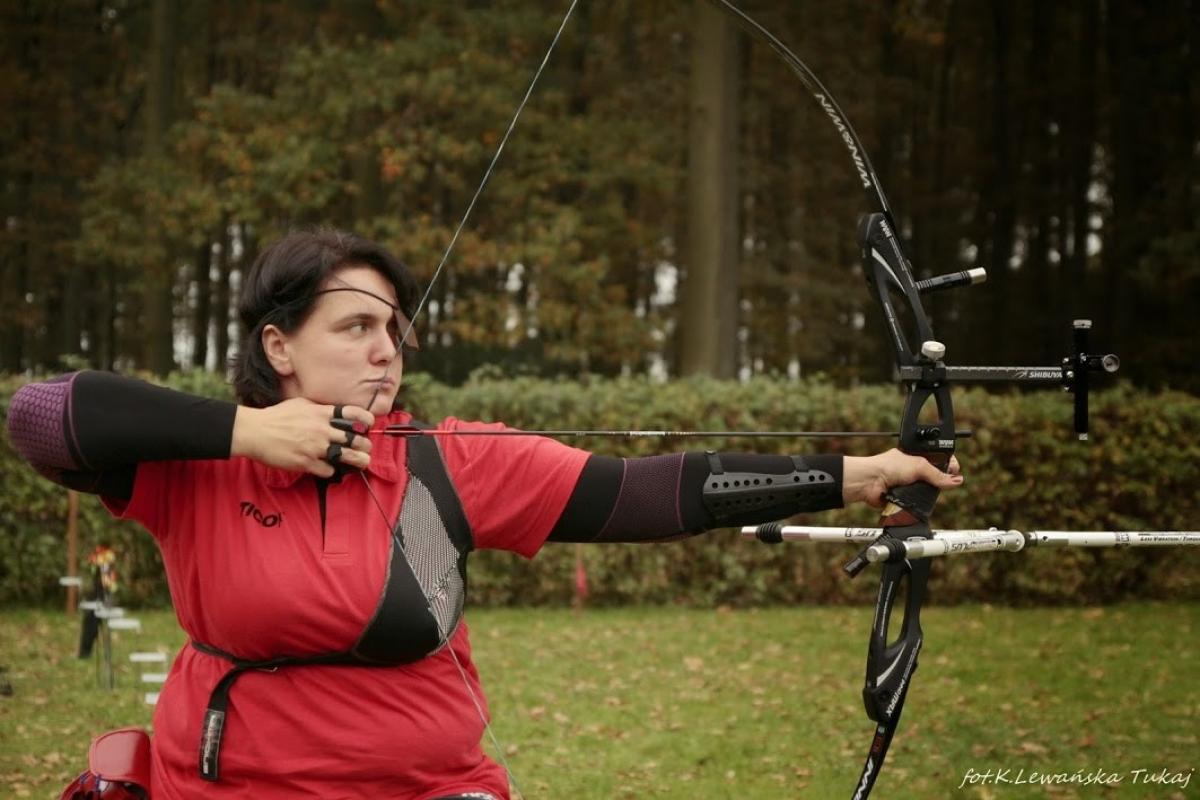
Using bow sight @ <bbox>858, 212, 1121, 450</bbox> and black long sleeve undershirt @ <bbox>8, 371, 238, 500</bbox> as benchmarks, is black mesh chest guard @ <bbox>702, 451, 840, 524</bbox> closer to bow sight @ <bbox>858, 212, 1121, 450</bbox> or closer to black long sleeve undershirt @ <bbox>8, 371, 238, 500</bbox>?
bow sight @ <bbox>858, 212, 1121, 450</bbox>

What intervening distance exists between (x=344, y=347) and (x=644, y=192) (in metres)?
18.9

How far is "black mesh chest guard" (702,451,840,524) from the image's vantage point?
2432 mm

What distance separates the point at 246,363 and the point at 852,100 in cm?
1917

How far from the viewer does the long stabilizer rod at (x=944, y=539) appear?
2418 millimetres

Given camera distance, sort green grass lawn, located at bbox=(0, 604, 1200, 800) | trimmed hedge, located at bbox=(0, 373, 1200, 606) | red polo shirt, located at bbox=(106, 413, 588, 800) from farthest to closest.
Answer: trimmed hedge, located at bbox=(0, 373, 1200, 606), green grass lawn, located at bbox=(0, 604, 1200, 800), red polo shirt, located at bbox=(106, 413, 588, 800)

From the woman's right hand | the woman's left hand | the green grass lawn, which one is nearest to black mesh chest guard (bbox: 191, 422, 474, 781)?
the woman's right hand

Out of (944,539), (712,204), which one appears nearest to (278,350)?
(944,539)

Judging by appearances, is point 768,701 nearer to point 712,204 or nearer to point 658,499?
point 658,499

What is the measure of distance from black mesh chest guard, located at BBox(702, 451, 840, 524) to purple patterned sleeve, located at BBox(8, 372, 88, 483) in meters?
1.09

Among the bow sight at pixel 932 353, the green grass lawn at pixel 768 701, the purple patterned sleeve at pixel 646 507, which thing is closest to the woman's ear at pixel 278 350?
the purple patterned sleeve at pixel 646 507

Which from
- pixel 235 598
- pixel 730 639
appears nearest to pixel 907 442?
pixel 235 598

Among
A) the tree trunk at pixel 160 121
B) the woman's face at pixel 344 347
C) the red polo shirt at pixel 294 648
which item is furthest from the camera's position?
the tree trunk at pixel 160 121

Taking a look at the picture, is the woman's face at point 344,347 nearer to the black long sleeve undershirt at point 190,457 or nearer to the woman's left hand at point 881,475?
the black long sleeve undershirt at point 190,457

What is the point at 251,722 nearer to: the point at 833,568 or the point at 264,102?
the point at 833,568
